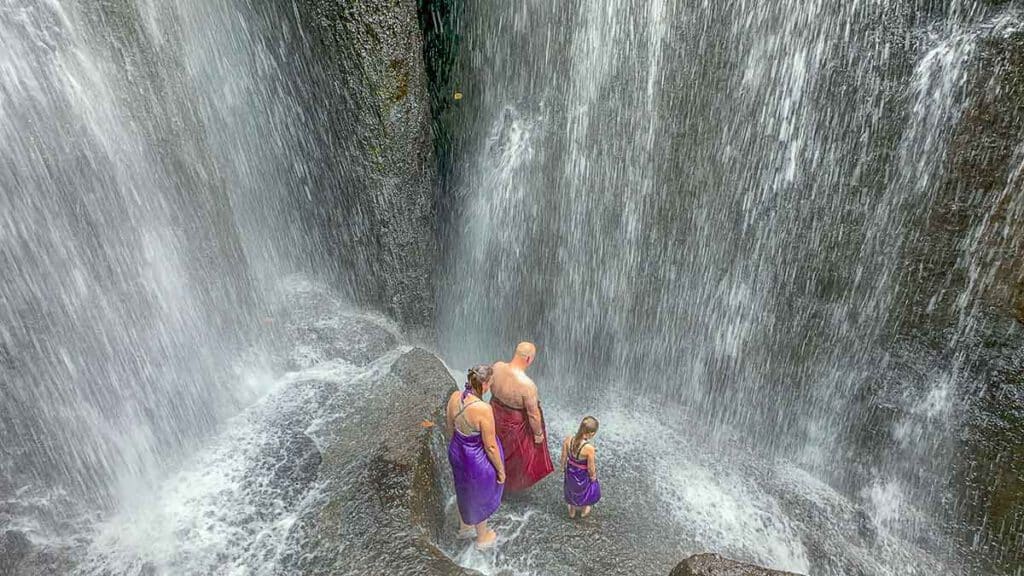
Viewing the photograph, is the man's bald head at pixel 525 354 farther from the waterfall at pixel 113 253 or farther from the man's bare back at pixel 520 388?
the waterfall at pixel 113 253

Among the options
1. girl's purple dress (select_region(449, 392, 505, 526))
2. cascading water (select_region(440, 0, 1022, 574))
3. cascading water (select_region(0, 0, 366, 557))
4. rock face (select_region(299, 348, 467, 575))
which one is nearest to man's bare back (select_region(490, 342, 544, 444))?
girl's purple dress (select_region(449, 392, 505, 526))

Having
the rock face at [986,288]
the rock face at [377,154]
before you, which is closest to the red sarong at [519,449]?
the rock face at [377,154]

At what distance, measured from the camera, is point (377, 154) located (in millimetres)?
6758

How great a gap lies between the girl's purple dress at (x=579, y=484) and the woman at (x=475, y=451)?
642 millimetres

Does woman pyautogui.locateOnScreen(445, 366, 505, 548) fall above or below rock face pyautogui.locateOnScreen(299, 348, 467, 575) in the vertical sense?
above

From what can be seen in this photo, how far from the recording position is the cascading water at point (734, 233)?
5.24 m

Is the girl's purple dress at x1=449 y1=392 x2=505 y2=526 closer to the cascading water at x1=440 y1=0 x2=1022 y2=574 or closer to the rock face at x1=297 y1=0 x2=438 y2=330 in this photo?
the cascading water at x1=440 y1=0 x2=1022 y2=574

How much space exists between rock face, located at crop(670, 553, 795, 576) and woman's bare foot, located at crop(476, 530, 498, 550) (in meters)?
1.59

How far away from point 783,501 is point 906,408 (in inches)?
63.4

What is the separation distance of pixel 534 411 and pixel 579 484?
0.75 metres

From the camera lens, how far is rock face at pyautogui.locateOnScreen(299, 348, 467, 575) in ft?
12.6

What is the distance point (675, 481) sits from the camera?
18.9 feet

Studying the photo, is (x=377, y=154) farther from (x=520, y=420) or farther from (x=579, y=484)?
(x=579, y=484)

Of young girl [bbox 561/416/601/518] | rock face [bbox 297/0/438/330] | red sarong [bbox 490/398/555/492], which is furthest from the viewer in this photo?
rock face [bbox 297/0/438/330]
